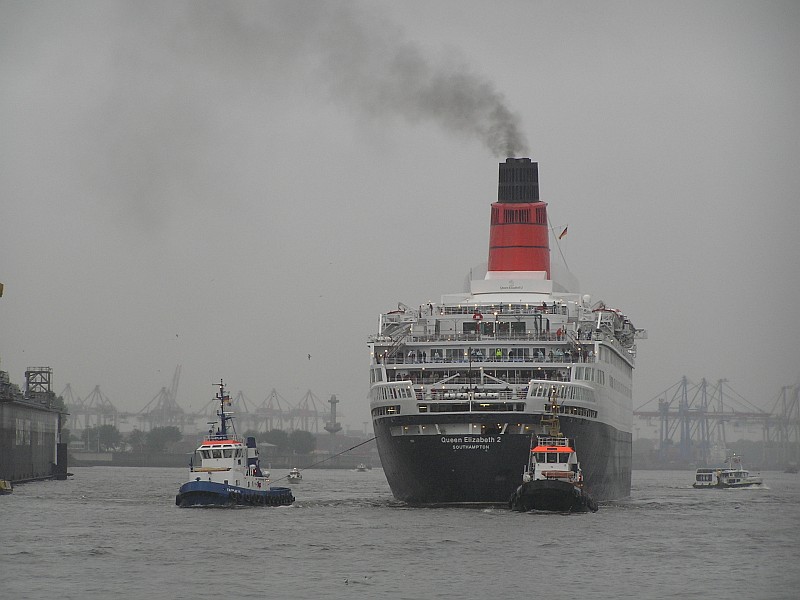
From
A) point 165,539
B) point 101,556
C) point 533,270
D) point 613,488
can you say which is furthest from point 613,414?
point 101,556

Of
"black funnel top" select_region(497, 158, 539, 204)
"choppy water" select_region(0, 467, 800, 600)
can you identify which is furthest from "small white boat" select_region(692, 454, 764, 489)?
"choppy water" select_region(0, 467, 800, 600)

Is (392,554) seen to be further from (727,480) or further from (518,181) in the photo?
(727,480)

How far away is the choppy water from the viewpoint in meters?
51.2

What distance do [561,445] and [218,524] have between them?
59.6 feet

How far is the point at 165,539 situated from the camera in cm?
6669

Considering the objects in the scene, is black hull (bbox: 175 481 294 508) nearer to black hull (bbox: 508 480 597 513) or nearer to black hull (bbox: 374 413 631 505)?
black hull (bbox: 374 413 631 505)

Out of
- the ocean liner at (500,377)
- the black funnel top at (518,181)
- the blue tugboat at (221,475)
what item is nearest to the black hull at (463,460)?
the ocean liner at (500,377)

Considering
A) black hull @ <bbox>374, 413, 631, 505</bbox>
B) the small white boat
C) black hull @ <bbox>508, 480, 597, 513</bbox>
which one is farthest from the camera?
the small white boat

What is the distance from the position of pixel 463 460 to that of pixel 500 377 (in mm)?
7249

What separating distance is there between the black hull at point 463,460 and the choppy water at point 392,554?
166cm

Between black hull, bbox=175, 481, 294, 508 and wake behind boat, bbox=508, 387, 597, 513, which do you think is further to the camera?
black hull, bbox=175, 481, 294, 508

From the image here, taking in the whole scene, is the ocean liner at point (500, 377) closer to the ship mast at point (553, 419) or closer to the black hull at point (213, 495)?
the ship mast at point (553, 419)

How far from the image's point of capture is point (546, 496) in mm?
77438

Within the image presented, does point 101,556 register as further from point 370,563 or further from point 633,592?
point 633,592
